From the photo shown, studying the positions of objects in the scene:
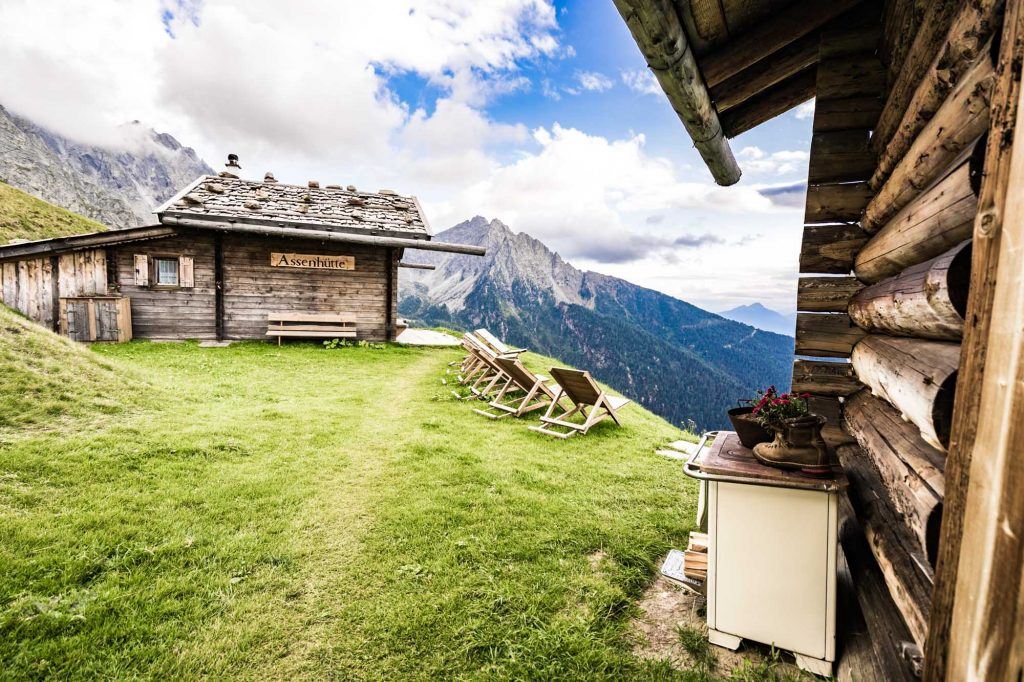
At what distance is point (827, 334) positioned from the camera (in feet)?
11.5

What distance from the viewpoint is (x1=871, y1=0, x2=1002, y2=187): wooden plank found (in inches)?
59.5

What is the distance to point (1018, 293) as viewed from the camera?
1.02 metres

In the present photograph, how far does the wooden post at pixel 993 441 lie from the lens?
101 centimetres

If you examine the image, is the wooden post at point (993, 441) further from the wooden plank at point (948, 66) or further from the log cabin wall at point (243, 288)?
the log cabin wall at point (243, 288)

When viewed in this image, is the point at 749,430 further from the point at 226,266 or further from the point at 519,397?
the point at 226,266

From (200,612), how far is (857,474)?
167 inches

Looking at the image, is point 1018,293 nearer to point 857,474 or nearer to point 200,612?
point 857,474

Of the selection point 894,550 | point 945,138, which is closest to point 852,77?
point 945,138

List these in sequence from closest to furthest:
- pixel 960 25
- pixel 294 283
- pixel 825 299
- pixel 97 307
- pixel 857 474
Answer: pixel 960 25, pixel 857 474, pixel 825 299, pixel 97 307, pixel 294 283

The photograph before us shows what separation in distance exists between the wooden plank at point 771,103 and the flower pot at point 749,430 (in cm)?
304

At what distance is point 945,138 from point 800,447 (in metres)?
1.57

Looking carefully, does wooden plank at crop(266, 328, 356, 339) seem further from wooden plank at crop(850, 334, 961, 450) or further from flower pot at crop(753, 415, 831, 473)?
wooden plank at crop(850, 334, 961, 450)

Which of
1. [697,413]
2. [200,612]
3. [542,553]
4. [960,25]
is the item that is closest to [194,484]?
[200,612]

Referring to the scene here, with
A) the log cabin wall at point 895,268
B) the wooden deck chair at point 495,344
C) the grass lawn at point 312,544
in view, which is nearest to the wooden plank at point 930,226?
the log cabin wall at point 895,268
